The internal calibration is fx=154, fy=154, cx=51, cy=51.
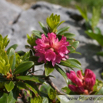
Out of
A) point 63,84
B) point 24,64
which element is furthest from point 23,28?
point 24,64

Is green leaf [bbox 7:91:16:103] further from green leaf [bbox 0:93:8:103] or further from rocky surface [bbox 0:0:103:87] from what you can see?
rocky surface [bbox 0:0:103:87]

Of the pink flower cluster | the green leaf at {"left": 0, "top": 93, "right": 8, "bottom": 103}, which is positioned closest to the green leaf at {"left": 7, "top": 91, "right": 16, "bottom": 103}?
the green leaf at {"left": 0, "top": 93, "right": 8, "bottom": 103}

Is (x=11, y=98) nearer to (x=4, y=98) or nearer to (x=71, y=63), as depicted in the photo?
(x=4, y=98)

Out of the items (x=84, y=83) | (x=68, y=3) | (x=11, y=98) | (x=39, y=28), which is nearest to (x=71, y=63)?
(x=84, y=83)

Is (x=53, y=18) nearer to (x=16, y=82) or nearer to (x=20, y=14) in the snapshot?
(x=16, y=82)

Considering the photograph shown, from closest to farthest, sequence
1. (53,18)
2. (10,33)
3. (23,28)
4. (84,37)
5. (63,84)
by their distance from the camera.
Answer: (53,18) → (63,84) → (10,33) → (23,28) → (84,37)

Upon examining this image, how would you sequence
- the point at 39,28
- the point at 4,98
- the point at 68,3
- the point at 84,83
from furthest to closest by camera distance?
the point at 68,3, the point at 39,28, the point at 84,83, the point at 4,98

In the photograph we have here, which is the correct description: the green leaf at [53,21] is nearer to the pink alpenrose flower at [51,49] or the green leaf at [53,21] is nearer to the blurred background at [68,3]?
the pink alpenrose flower at [51,49]
